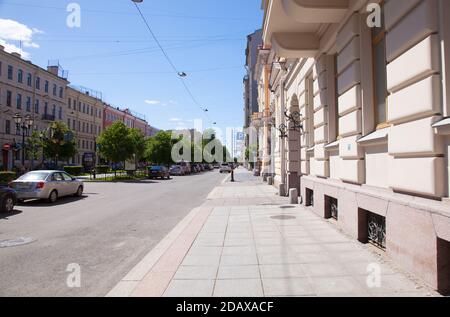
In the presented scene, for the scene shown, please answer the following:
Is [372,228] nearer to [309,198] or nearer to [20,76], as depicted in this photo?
[309,198]

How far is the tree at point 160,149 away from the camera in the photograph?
173 feet

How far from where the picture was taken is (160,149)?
175ft

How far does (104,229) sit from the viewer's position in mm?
9188

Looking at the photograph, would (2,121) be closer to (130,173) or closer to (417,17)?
(130,173)

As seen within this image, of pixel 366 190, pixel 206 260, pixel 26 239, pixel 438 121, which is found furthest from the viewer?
pixel 26 239

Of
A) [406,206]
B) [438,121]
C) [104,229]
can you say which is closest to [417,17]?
[438,121]

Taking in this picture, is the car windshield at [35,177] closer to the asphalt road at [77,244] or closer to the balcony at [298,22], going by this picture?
the asphalt road at [77,244]

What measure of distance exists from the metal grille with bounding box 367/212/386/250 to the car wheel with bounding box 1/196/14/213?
1111 cm

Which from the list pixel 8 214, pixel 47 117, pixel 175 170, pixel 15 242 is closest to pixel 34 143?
pixel 47 117

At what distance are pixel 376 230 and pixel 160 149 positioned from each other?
159 feet

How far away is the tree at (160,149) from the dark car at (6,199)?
40.1 metres

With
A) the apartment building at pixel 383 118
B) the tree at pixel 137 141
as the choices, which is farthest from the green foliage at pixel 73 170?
the apartment building at pixel 383 118

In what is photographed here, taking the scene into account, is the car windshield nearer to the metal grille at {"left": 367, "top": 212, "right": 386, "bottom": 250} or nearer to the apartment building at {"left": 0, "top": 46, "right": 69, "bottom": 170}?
the metal grille at {"left": 367, "top": 212, "right": 386, "bottom": 250}
